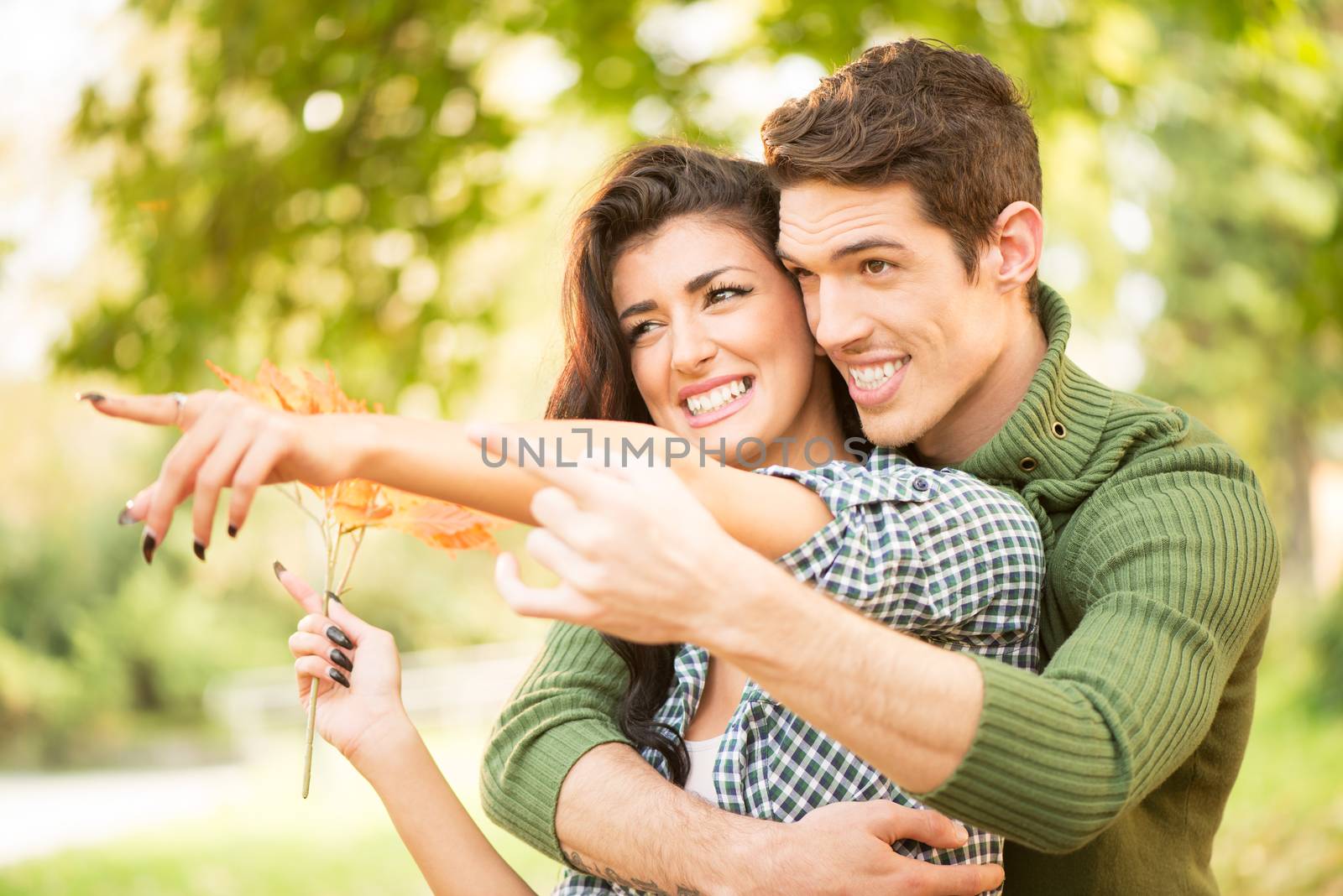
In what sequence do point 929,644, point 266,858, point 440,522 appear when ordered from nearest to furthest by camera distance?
point 929,644
point 440,522
point 266,858

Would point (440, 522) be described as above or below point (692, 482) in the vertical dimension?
below

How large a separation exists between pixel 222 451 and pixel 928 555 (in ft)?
3.11

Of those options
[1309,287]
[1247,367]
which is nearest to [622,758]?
[1309,287]

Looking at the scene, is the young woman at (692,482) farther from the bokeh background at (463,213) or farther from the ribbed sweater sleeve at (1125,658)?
the bokeh background at (463,213)

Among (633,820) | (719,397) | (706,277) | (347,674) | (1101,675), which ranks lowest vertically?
(633,820)

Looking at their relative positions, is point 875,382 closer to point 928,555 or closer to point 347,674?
point 928,555

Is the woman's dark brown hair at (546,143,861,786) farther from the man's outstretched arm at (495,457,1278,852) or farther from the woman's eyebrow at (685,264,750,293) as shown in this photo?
the man's outstretched arm at (495,457,1278,852)

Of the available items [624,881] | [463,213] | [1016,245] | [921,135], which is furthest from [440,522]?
[463,213]

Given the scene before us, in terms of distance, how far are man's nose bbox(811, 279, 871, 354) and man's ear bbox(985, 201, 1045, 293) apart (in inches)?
10.4

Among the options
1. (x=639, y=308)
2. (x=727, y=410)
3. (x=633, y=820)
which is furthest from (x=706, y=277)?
(x=633, y=820)

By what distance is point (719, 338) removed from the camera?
98.6 inches

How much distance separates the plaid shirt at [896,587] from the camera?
175cm

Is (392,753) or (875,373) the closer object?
(392,753)

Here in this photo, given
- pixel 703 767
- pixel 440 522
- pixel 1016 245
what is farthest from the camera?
pixel 1016 245
